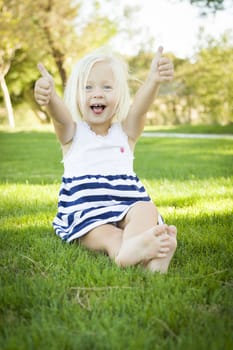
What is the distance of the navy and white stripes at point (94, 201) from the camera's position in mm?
2408

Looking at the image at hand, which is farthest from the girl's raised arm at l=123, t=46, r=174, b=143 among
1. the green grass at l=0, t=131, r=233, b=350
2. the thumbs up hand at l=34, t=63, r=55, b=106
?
the green grass at l=0, t=131, r=233, b=350

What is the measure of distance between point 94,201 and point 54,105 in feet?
1.58

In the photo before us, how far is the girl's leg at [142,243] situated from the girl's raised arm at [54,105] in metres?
0.63

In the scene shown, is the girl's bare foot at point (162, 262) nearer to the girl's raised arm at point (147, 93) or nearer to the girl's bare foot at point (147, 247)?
the girl's bare foot at point (147, 247)

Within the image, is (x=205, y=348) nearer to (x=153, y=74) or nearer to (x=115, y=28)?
(x=153, y=74)

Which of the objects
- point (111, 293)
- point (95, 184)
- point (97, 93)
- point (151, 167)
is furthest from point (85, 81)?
point (151, 167)

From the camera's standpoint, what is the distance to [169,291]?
175 cm

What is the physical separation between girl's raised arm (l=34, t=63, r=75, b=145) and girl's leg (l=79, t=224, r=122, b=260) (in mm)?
541

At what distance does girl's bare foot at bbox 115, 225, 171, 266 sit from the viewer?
198cm

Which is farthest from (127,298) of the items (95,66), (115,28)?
(115,28)

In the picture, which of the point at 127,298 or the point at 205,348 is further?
the point at 127,298

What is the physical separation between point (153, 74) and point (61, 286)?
1.11m

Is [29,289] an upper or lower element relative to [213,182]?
upper

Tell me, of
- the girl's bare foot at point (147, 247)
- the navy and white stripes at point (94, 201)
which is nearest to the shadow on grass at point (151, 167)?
the navy and white stripes at point (94, 201)
